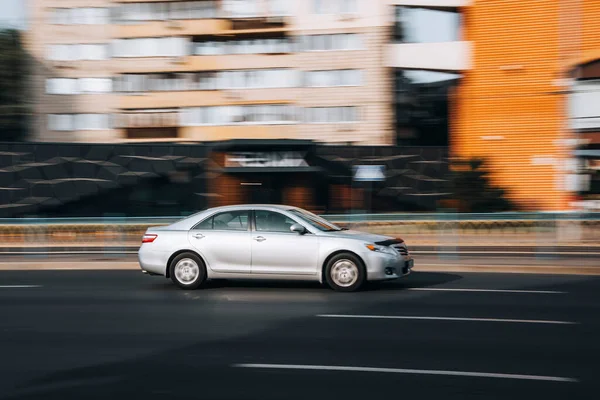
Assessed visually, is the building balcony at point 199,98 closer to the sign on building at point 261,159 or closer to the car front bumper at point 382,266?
the sign on building at point 261,159

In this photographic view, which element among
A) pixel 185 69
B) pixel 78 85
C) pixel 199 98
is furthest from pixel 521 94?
pixel 78 85

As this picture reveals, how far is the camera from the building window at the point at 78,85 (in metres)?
49.8

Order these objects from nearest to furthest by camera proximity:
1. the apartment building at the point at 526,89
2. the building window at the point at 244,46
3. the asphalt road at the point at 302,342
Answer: the asphalt road at the point at 302,342, the apartment building at the point at 526,89, the building window at the point at 244,46

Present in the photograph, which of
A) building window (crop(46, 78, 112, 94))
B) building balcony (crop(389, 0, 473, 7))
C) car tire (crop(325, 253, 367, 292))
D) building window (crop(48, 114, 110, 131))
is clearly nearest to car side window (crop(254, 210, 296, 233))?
car tire (crop(325, 253, 367, 292))

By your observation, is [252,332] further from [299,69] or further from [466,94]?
[299,69]

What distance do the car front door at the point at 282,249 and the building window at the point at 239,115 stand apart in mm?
34363

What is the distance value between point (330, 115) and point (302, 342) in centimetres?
3788

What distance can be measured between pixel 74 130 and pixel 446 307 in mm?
42334

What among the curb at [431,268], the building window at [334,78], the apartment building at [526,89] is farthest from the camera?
the building window at [334,78]

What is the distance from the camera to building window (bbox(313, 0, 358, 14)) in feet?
150

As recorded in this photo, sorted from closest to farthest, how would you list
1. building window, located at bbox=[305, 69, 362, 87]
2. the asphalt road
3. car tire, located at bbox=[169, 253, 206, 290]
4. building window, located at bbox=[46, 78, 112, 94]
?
the asphalt road → car tire, located at bbox=[169, 253, 206, 290] → building window, located at bbox=[305, 69, 362, 87] → building window, located at bbox=[46, 78, 112, 94]

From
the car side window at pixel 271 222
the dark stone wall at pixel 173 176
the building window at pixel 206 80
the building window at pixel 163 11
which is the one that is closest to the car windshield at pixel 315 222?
the car side window at pixel 271 222

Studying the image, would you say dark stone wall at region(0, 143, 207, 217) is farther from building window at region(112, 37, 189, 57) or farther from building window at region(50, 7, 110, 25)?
building window at region(50, 7, 110, 25)

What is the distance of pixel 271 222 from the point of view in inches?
510
